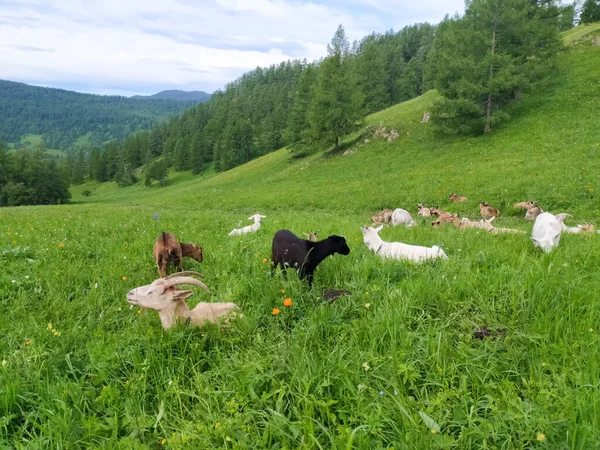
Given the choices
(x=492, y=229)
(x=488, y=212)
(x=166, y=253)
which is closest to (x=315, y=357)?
(x=166, y=253)

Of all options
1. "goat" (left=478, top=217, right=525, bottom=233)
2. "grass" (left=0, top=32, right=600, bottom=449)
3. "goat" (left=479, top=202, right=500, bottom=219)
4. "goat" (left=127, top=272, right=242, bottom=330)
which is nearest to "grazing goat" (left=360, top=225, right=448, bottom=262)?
"grass" (left=0, top=32, right=600, bottom=449)

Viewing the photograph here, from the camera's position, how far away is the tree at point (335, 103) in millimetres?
38938

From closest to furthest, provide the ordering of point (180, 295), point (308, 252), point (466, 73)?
1. point (180, 295)
2. point (308, 252)
3. point (466, 73)

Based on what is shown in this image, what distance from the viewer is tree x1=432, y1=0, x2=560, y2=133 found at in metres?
27.2

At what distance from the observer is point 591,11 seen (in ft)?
122

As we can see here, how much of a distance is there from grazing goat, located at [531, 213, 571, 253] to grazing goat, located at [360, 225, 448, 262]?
6.04ft

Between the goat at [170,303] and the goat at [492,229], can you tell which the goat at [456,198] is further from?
the goat at [170,303]

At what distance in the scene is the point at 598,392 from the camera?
2473 mm

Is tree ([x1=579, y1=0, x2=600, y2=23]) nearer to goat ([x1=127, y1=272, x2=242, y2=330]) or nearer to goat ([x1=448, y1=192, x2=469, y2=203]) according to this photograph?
goat ([x1=448, y1=192, x2=469, y2=203])

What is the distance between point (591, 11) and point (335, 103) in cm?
2729

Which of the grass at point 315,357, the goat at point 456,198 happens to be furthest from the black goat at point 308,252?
the goat at point 456,198

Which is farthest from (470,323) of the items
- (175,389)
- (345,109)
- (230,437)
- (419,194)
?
(345,109)

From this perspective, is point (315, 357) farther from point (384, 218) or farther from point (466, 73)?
point (466, 73)

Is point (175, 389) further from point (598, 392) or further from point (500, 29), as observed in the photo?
point (500, 29)
